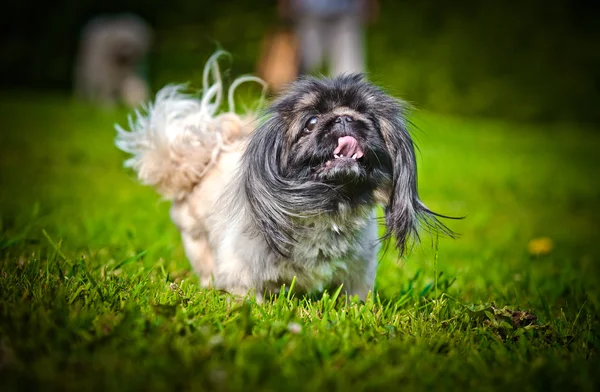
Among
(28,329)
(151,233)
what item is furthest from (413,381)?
(151,233)

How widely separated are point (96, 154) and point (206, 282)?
5.14 meters

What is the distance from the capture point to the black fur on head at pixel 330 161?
283cm

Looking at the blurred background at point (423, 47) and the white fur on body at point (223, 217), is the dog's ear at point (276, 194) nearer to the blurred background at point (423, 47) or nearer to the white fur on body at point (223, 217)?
the white fur on body at point (223, 217)

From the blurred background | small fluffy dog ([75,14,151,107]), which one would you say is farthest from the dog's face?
the blurred background

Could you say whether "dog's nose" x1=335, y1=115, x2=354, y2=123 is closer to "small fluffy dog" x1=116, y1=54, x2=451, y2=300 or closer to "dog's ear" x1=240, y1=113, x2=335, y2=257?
"small fluffy dog" x1=116, y1=54, x2=451, y2=300

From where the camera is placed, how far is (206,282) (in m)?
3.47

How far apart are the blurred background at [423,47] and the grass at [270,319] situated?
408 inches

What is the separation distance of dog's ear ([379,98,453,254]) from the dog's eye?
12.2 inches

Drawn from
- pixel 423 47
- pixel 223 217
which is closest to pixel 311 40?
pixel 223 217

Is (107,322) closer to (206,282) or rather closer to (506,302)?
(206,282)

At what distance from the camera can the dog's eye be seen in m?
2.90

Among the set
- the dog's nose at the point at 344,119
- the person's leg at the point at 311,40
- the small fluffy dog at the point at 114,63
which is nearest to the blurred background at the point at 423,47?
the small fluffy dog at the point at 114,63

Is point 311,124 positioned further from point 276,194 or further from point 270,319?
point 270,319

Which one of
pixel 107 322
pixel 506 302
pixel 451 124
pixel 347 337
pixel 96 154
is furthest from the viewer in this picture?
pixel 451 124
